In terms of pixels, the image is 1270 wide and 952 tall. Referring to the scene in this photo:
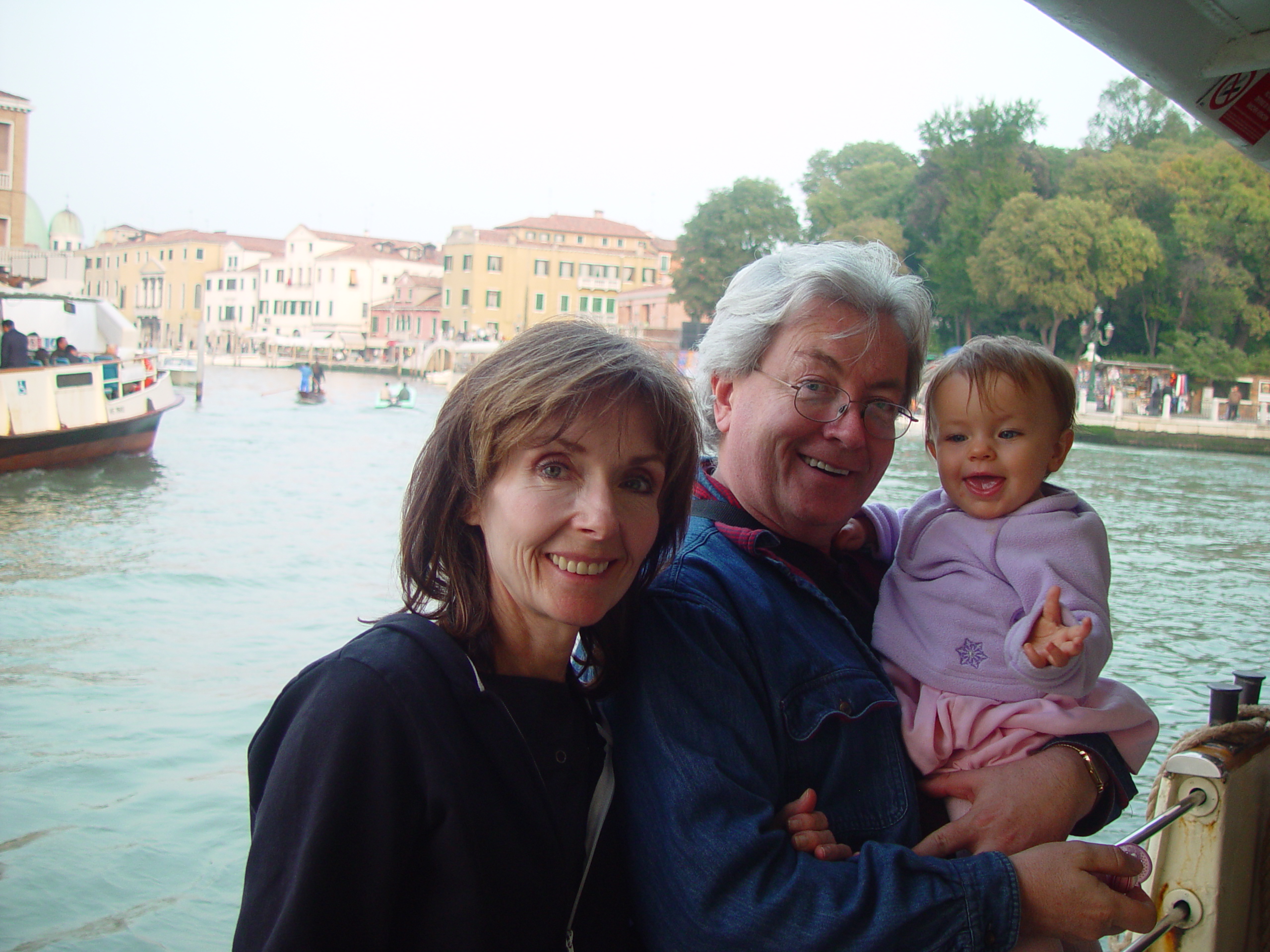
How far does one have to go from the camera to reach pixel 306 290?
68.0 meters

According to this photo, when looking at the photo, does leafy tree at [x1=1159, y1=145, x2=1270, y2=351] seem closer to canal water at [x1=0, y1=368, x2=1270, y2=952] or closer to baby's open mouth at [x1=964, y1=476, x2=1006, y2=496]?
canal water at [x1=0, y1=368, x2=1270, y2=952]

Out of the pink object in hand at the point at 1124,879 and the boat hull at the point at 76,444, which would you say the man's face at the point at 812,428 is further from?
the boat hull at the point at 76,444

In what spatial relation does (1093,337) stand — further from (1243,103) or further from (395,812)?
(395,812)

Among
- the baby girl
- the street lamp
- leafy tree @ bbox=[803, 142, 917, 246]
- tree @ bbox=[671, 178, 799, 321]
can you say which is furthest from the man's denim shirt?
tree @ bbox=[671, 178, 799, 321]

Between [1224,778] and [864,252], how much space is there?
979 mm

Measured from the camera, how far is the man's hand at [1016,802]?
1163 millimetres

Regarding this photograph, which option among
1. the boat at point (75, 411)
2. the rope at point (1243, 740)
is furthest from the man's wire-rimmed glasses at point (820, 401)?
the boat at point (75, 411)

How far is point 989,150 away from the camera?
125 ft

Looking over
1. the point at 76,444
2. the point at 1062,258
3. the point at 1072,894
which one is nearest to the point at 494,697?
the point at 1072,894

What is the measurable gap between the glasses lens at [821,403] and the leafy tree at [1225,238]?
31.8 meters

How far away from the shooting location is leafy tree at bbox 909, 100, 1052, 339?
34.8 m

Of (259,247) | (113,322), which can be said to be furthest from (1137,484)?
(259,247)

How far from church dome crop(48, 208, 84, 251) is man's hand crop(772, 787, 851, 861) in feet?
188

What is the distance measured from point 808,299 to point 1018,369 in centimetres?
30
